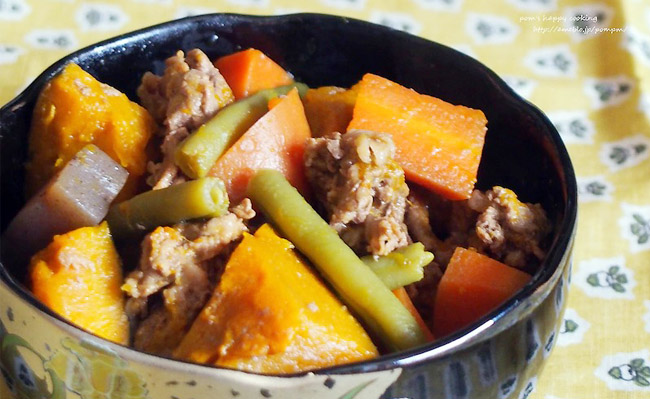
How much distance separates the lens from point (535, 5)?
256cm

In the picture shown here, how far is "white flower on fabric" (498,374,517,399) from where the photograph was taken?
1083 mm

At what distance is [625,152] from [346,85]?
85 centimetres

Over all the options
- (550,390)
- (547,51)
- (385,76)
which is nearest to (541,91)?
(547,51)

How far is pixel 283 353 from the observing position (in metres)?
0.99

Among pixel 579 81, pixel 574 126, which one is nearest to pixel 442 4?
pixel 579 81

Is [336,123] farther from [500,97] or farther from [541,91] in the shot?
[541,91]

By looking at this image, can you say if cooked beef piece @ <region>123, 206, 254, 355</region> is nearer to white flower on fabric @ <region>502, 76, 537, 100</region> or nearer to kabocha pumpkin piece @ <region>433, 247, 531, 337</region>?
kabocha pumpkin piece @ <region>433, 247, 531, 337</region>

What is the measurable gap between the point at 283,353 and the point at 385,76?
0.80 m

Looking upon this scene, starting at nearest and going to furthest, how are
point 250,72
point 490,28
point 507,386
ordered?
point 507,386, point 250,72, point 490,28

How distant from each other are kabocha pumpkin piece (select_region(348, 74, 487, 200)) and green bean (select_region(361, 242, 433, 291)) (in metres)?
0.19

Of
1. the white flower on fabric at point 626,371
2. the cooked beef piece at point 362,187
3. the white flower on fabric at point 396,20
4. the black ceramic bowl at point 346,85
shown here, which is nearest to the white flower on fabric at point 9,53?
the black ceramic bowl at point 346,85

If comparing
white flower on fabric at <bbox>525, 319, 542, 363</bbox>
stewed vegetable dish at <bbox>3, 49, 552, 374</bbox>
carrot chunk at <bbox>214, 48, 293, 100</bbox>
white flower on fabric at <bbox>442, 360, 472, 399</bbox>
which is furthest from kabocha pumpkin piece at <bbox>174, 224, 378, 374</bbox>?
carrot chunk at <bbox>214, 48, 293, 100</bbox>

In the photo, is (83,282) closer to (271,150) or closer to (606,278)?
(271,150)

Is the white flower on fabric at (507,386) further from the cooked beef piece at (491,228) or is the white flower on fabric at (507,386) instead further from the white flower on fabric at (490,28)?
the white flower on fabric at (490,28)
